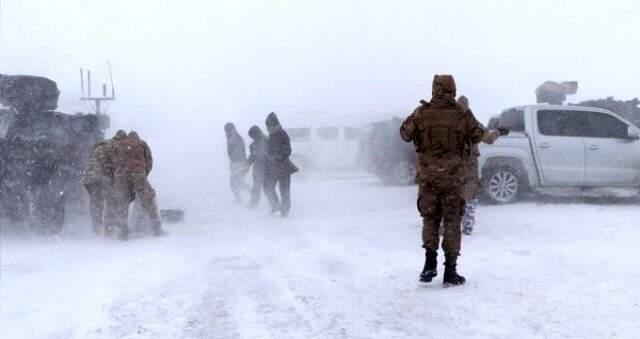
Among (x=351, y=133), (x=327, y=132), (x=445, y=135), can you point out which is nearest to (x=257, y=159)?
(x=445, y=135)

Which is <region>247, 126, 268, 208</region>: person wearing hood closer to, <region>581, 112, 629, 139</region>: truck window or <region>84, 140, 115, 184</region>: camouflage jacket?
<region>84, 140, 115, 184</region>: camouflage jacket

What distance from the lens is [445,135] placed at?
5.20 metres

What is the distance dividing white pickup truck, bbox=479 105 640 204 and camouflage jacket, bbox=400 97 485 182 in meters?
6.06

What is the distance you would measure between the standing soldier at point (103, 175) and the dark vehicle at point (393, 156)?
27.7ft

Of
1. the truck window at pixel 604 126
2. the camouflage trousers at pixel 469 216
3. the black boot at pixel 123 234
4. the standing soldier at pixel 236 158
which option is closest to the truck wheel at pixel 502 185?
the truck window at pixel 604 126

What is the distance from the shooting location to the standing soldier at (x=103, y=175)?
8.99 metres

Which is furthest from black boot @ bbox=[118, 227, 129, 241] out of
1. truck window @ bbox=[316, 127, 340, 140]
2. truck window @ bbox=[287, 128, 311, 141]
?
truck window @ bbox=[316, 127, 340, 140]

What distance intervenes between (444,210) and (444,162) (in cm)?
41

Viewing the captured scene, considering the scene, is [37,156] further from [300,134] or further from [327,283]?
[300,134]

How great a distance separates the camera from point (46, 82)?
9.88m

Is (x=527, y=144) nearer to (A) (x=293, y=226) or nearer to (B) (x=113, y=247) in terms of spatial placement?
(A) (x=293, y=226)

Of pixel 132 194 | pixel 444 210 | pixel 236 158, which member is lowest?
pixel 132 194

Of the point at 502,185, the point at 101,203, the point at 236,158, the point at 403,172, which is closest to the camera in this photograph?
the point at 101,203

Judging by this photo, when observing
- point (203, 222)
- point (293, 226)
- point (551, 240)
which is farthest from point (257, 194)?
point (551, 240)
